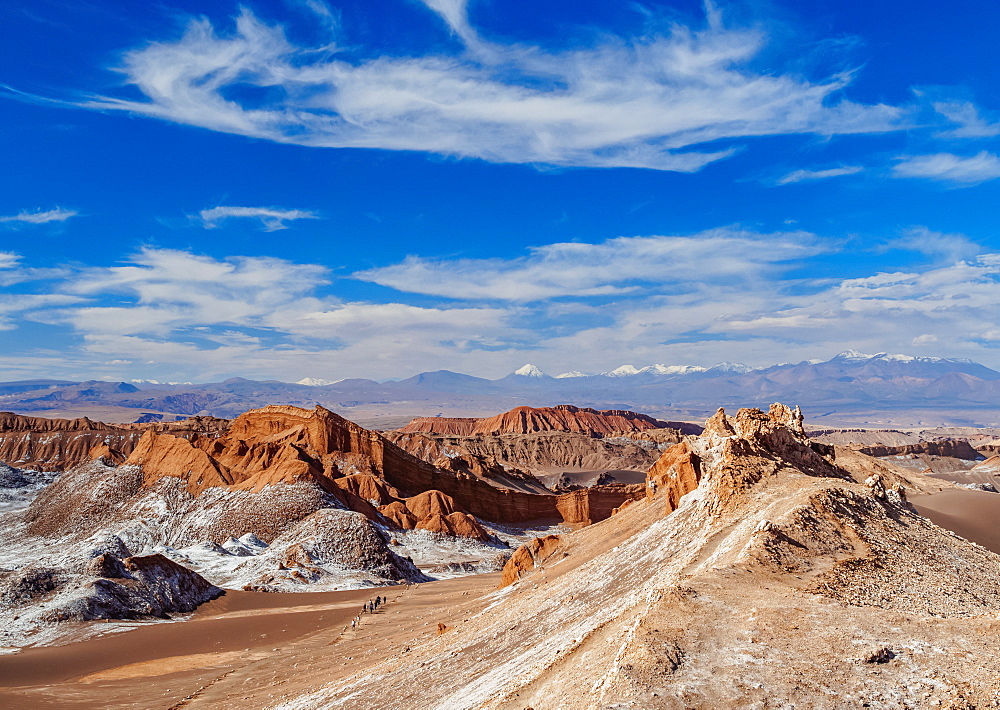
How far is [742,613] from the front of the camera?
1072 cm

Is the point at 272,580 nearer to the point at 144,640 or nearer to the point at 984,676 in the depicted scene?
the point at 144,640

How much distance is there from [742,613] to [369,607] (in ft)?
75.9

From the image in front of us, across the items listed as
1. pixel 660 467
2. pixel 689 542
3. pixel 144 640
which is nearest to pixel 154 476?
pixel 144 640

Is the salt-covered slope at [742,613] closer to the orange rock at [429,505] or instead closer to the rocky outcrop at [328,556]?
the rocky outcrop at [328,556]

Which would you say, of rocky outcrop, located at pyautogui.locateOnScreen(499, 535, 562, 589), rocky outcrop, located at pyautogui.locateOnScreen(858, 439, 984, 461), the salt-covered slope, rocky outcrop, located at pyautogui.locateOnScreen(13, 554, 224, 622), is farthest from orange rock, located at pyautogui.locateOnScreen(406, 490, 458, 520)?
rocky outcrop, located at pyautogui.locateOnScreen(858, 439, 984, 461)

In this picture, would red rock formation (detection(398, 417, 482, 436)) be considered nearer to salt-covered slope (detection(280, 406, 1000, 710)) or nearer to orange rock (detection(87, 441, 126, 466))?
orange rock (detection(87, 441, 126, 466))

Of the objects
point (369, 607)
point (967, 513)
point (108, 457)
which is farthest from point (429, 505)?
point (967, 513)

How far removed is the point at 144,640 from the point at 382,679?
1552 centimetres

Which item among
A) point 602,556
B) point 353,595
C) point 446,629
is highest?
point 602,556

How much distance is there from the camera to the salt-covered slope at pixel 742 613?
884 centimetres

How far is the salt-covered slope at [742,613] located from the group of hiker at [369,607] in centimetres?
932

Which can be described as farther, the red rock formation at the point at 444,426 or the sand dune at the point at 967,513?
the red rock formation at the point at 444,426

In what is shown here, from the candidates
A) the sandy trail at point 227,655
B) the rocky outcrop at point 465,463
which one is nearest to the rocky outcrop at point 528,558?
the sandy trail at point 227,655

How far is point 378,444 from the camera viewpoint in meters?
66.2
